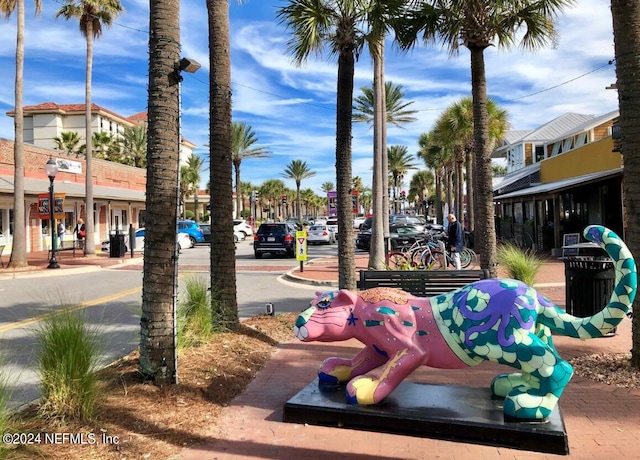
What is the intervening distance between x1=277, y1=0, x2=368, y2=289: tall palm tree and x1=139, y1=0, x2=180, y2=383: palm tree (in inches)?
155

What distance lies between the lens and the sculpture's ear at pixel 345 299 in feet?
13.9

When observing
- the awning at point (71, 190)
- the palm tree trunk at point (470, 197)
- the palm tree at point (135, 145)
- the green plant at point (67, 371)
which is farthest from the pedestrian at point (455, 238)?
the palm tree at point (135, 145)

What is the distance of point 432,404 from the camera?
397 centimetres

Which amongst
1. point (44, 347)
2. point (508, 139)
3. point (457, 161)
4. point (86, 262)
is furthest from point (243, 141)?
point (44, 347)

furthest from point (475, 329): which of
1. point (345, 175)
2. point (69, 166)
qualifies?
point (69, 166)

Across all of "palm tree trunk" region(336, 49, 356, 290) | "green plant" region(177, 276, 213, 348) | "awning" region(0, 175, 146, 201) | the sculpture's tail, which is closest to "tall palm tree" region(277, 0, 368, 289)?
"palm tree trunk" region(336, 49, 356, 290)

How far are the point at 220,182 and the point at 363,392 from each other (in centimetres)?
403

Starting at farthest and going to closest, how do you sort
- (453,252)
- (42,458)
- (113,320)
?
1. (453,252)
2. (113,320)
3. (42,458)

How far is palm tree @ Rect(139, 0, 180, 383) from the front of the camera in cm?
489

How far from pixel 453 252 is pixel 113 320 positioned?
950 cm

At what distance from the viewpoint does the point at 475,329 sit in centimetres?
371

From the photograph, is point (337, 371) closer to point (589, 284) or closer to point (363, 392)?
point (363, 392)

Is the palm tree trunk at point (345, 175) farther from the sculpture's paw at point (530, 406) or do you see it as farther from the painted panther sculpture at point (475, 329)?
the sculpture's paw at point (530, 406)

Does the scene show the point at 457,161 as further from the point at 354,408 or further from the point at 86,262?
the point at 354,408
